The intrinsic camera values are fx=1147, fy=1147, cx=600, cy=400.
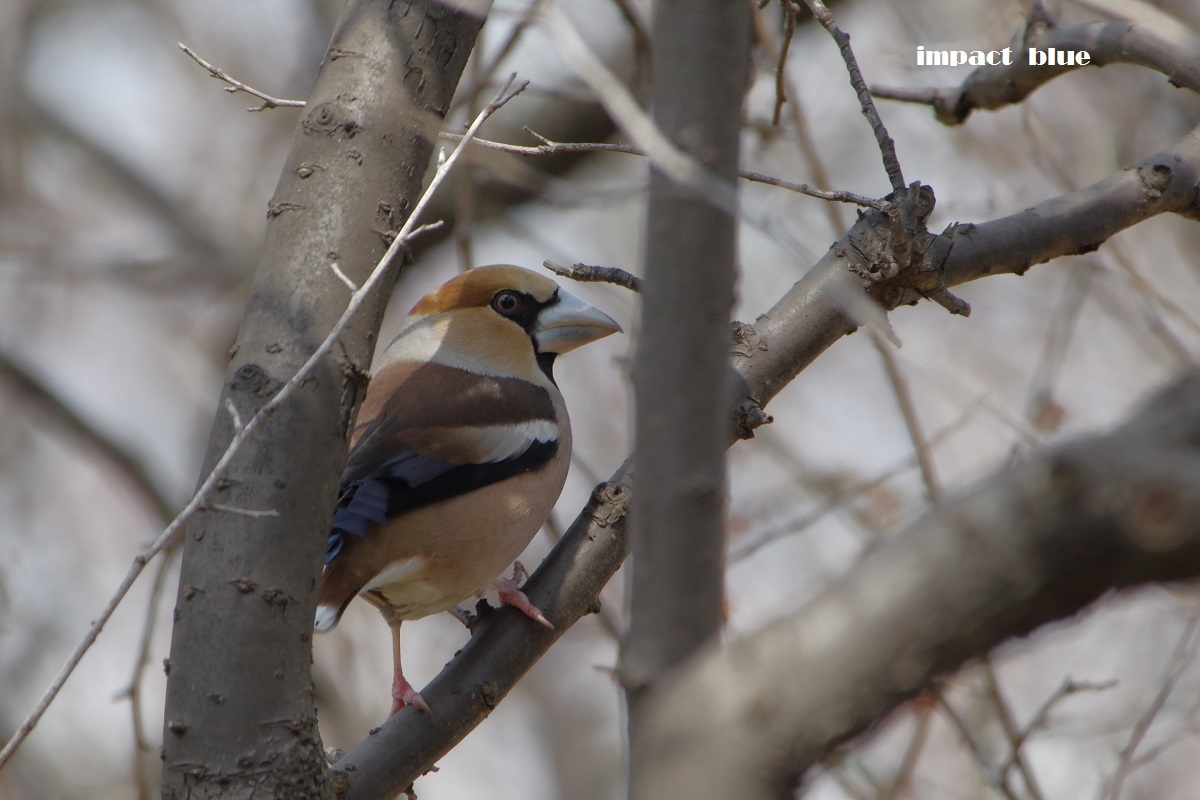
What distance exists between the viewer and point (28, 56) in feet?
35.9

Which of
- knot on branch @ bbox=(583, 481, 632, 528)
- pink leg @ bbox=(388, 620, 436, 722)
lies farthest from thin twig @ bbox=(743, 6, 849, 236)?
pink leg @ bbox=(388, 620, 436, 722)

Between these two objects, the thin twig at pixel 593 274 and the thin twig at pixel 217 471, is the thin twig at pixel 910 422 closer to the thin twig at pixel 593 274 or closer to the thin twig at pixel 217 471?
the thin twig at pixel 593 274

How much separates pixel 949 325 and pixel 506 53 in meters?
5.98

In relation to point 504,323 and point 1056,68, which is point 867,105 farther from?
point 504,323

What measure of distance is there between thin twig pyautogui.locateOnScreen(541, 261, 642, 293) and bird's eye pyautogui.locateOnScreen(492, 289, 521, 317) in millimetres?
1886

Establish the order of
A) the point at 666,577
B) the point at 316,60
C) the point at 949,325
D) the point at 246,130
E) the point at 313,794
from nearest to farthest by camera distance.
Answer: the point at 666,577, the point at 313,794, the point at 316,60, the point at 949,325, the point at 246,130

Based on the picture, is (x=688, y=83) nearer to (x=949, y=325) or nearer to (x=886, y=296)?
(x=886, y=296)

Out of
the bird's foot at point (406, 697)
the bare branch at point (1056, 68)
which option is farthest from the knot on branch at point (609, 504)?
the bare branch at point (1056, 68)

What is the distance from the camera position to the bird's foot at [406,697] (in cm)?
269

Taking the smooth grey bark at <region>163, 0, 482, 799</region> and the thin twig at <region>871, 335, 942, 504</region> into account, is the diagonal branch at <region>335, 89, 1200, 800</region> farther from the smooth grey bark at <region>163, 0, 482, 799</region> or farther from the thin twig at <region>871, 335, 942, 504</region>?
the thin twig at <region>871, 335, 942, 504</region>

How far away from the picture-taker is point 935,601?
4.02 ft

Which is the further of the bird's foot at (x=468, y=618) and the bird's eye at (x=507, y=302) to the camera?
the bird's eye at (x=507, y=302)

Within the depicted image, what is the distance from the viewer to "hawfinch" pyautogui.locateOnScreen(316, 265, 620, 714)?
369 centimetres

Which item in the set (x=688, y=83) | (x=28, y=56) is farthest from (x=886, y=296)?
(x=28, y=56)
